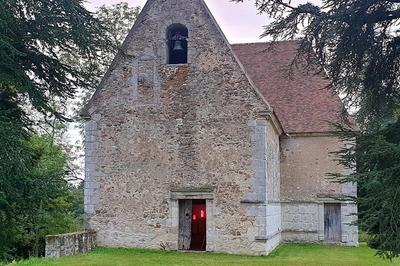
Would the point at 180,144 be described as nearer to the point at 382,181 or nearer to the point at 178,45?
the point at 178,45

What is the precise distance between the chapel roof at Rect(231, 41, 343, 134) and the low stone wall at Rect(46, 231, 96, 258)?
954cm

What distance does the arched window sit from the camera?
65.8ft

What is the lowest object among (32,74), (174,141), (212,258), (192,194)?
(212,258)

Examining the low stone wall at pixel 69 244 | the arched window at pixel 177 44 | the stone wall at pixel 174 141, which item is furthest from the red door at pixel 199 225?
the arched window at pixel 177 44

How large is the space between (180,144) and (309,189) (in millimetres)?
6977

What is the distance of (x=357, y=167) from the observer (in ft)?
32.6

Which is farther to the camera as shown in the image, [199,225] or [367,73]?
[199,225]

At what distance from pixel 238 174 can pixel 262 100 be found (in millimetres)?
2619

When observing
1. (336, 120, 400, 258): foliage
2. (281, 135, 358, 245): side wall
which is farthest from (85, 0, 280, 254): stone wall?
(336, 120, 400, 258): foliage

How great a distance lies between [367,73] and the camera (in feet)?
34.3

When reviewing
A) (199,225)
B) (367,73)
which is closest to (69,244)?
(199,225)

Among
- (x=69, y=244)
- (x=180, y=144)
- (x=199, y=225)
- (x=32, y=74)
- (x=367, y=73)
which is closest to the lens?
(x=367, y=73)

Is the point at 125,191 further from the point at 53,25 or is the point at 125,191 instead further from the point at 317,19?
the point at 317,19

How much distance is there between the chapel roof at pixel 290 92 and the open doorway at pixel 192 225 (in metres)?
5.95
